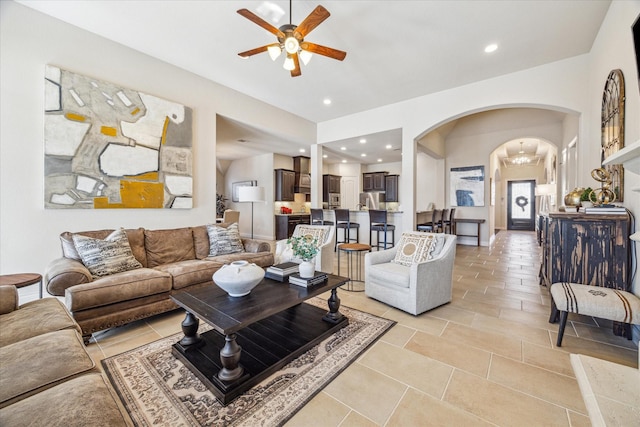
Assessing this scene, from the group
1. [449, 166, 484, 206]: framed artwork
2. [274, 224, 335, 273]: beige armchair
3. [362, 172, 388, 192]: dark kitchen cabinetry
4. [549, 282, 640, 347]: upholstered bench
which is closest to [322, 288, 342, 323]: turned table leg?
[274, 224, 335, 273]: beige armchair

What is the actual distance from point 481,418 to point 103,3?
15.4 feet

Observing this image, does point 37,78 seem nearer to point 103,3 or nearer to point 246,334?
point 103,3

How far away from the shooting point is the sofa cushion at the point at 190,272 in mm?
2686

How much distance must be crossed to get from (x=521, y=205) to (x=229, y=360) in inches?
532

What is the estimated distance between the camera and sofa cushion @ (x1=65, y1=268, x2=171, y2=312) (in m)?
2.09

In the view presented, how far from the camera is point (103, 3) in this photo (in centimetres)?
264

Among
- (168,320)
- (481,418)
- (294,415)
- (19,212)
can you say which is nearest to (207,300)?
(294,415)

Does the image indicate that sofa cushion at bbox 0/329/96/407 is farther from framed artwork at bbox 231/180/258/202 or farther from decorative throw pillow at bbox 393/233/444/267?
framed artwork at bbox 231/180/258/202

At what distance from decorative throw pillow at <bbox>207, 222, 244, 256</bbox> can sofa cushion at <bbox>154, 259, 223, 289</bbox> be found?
1.63 feet

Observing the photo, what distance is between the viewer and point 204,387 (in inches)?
64.0

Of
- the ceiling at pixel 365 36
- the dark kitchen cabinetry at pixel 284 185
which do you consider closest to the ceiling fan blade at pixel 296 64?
the ceiling at pixel 365 36

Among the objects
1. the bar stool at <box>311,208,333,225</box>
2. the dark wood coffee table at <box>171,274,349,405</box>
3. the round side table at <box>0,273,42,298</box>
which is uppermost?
the bar stool at <box>311,208,333,225</box>

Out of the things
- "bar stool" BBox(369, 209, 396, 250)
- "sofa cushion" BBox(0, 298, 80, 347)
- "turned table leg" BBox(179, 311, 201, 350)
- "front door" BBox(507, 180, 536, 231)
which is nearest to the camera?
"sofa cushion" BBox(0, 298, 80, 347)

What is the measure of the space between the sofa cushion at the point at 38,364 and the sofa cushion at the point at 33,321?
0.12 meters
